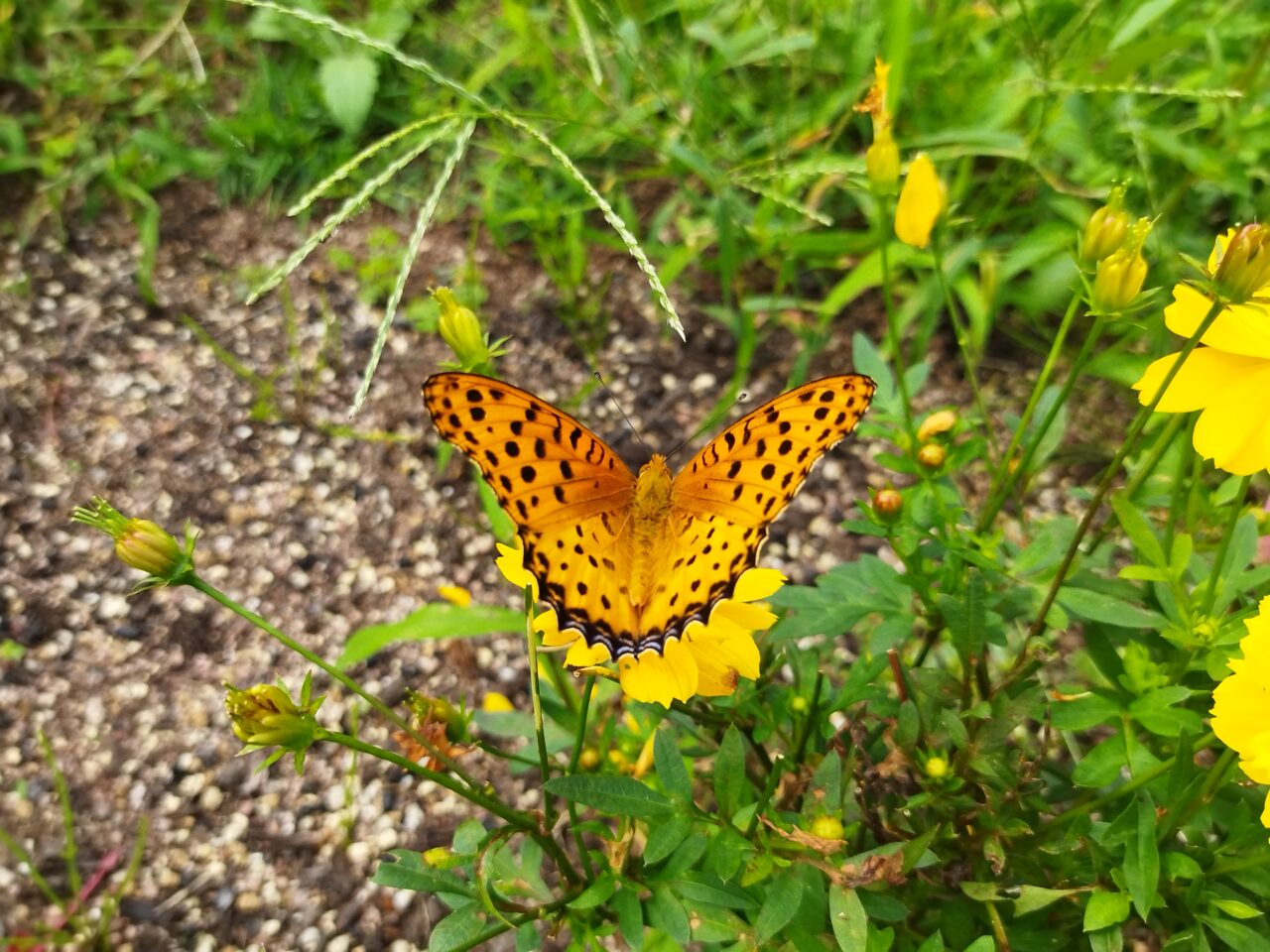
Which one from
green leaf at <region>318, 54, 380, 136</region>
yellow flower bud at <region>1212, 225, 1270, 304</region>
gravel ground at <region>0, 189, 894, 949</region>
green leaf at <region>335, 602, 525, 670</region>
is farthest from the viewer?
green leaf at <region>318, 54, 380, 136</region>

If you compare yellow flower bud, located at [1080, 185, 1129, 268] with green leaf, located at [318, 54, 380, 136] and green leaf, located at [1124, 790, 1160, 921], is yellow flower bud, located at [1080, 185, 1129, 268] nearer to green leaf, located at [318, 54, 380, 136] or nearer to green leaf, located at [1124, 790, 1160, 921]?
green leaf, located at [1124, 790, 1160, 921]

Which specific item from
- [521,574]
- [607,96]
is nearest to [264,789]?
[521,574]

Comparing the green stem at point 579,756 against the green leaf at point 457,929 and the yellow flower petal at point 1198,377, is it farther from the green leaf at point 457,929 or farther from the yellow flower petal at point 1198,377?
the yellow flower petal at point 1198,377

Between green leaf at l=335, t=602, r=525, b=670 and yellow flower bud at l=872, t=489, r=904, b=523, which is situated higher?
yellow flower bud at l=872, t=489, r=904, b=523

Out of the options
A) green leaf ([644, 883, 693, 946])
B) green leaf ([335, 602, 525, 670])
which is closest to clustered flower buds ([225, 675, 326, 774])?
green leaf ([644, 883, 693, 946])

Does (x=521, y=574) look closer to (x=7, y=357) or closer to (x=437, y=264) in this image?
(x=437, y=264)
